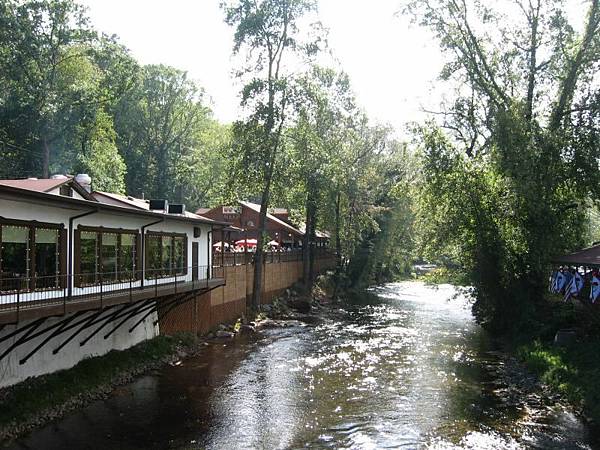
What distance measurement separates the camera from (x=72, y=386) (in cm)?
1727

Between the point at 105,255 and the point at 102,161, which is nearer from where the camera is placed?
the point at 105,255

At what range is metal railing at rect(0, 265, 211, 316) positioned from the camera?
14.6m

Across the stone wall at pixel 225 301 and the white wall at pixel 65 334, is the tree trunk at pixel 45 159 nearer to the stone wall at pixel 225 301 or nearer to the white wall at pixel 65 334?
the stone wall at pixel 225 301

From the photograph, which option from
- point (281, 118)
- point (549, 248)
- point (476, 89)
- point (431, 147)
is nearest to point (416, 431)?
point (549, 248)

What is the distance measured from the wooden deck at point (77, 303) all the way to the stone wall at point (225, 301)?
10.9 ft

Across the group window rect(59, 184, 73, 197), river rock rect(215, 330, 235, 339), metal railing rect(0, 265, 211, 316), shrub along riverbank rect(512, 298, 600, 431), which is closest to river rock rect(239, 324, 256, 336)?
river rock rect(215, 330, 235, 339)

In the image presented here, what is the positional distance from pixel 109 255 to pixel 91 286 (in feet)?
5.52

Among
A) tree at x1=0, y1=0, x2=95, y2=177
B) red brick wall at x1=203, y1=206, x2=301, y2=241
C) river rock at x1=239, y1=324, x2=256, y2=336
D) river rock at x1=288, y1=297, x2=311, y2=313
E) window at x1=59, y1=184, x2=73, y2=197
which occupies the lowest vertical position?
river rock at x1=239, y1=324, x2=256, y2=336

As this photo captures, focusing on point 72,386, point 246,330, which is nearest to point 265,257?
point 246,330

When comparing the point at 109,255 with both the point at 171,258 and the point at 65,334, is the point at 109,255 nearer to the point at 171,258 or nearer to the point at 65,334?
the point at 65,334

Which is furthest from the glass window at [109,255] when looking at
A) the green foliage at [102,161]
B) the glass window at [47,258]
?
the green foliage at [102,161]

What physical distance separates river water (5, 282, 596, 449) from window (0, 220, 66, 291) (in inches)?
144

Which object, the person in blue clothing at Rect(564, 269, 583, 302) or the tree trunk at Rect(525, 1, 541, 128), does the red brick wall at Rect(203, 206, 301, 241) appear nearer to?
the tree trunk at Rect(525, 1, 541, 128)

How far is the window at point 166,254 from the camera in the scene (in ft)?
74.0
